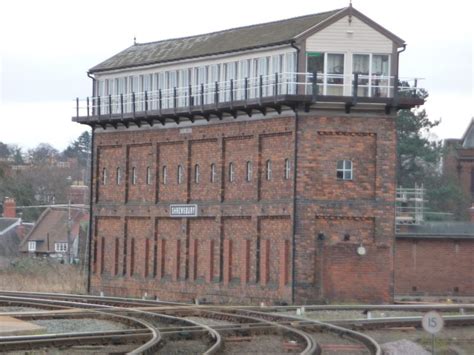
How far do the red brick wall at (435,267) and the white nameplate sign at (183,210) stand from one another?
8434 millimetres

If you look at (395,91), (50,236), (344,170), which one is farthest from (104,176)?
(50,236)

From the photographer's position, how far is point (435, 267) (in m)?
60.4

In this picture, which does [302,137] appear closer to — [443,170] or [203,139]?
[203,139]

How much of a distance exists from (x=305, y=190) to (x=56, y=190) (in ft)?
269

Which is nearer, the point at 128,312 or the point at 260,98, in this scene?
the point at 128,312

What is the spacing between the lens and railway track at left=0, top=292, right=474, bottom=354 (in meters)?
30.2

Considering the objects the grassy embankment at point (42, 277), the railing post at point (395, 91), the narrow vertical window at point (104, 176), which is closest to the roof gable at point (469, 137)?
the grassy embankment at point (42, 277)

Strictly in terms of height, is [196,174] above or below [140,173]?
below

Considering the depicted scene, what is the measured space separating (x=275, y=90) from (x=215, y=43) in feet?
25.4

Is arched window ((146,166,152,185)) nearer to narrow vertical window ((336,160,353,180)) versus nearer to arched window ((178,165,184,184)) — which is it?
arched window ((178,165,184,184))

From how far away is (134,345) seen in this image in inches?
1213

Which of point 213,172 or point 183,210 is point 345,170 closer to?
point 213,172

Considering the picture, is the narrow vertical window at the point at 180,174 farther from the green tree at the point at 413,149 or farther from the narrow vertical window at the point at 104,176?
the green tree at the point at 413,149

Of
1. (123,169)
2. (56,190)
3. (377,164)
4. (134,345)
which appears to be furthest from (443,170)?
(134,345)
